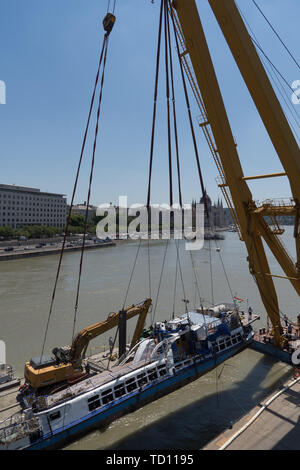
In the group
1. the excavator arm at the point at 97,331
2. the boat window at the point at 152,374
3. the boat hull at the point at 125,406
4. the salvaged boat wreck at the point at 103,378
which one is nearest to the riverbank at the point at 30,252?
the salvaged boat wreck at the point at 103,378

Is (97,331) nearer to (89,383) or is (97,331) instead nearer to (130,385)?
(89,383)

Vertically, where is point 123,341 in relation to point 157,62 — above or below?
below

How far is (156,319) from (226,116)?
13173 mm

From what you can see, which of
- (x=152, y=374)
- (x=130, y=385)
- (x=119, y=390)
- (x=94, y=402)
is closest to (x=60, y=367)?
(x=94, y=402)

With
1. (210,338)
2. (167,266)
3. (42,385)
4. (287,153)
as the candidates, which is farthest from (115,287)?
(287,153)

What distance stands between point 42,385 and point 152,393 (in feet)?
11.9

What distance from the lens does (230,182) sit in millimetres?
11023

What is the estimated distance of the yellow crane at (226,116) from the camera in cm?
921

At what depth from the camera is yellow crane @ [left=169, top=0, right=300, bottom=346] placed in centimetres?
921

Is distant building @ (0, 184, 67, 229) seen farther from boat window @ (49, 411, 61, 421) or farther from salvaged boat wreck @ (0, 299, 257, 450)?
boat window @ (49, 411, 61, 421)

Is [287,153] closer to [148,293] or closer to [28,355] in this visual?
[28,355]

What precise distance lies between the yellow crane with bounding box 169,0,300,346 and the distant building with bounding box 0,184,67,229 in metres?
76.3

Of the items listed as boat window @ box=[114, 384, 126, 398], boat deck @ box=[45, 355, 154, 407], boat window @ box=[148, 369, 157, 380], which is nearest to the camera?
boat deck @ box=[45, 355, 154, 407]

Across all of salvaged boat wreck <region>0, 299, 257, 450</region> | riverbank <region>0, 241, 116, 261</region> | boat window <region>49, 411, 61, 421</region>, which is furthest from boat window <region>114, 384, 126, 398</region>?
riverbank <region>0, 241, 116, 261</region>
